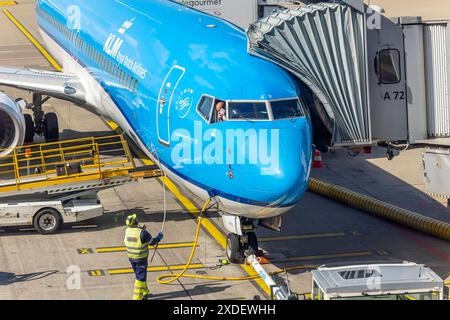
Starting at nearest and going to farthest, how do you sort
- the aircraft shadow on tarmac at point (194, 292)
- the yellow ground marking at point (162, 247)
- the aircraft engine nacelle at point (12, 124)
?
1. the aircraft shadow on tarmac at point (194, 292)
2. the yellow ground marking at point (162, 247)
3. the aircraft engine nacelle at point (12, 124)

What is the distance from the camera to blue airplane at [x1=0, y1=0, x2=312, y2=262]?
17609 mm

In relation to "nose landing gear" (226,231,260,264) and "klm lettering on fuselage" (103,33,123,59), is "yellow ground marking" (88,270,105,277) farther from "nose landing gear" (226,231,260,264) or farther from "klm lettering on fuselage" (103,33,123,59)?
"klm lettering on fuselage" (103,33,123,59)

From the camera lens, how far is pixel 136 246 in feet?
60.2

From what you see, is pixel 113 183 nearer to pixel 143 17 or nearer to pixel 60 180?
pixel 60 180

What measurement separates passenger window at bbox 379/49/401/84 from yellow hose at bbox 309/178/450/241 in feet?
14.1

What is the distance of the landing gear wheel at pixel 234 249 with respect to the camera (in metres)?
19.8

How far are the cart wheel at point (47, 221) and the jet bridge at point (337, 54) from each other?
668 cm

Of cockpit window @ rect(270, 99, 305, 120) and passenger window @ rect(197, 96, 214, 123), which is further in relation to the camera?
passenger window @ rect(197, 96, 214, 123)

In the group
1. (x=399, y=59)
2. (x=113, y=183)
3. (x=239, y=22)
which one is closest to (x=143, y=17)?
(x=113, y=183)

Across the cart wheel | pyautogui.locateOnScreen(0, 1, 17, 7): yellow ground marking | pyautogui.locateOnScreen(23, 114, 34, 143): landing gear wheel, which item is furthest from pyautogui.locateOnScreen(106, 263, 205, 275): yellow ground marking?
pyautogui.locateOnScreen(0, 1, 17, 7): yellow ground marking

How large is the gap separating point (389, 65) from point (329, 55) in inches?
66.6


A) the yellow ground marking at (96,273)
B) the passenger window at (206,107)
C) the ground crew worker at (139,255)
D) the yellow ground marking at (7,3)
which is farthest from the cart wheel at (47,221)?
the yellow ground marking at (7,3)

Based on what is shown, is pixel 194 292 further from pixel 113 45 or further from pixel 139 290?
pixel 113 45

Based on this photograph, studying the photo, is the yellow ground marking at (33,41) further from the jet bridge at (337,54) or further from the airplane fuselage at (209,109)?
the jet bridge at (337,54)
